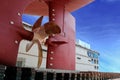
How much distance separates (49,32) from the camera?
4.31 meters

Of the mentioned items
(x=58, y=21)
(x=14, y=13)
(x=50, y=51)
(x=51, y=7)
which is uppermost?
(x=51, y=7)

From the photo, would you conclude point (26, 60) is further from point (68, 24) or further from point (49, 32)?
point (49, 32)

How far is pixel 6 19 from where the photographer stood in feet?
11.8

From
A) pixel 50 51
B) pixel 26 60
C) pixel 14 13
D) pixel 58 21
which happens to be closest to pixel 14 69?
pixel 14 13

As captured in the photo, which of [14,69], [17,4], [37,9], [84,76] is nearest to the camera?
[14,69]

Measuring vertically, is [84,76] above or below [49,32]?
below

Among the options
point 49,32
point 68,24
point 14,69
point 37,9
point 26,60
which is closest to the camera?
point 14,69

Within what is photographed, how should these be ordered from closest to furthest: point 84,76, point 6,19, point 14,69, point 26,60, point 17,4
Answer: point 14,69 < point 6,19 < point 17,4 < point 84,76 < point 26,60

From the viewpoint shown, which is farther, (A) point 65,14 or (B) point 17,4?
(A) point 65,14

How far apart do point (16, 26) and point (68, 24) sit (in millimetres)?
3649

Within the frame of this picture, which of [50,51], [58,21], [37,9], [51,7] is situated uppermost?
[37,9]

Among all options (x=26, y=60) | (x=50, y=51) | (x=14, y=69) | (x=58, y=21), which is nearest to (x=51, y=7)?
(x=58, y=21)

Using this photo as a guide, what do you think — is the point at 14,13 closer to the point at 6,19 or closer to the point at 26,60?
the point at 6,19

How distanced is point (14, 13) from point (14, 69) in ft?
4.69
